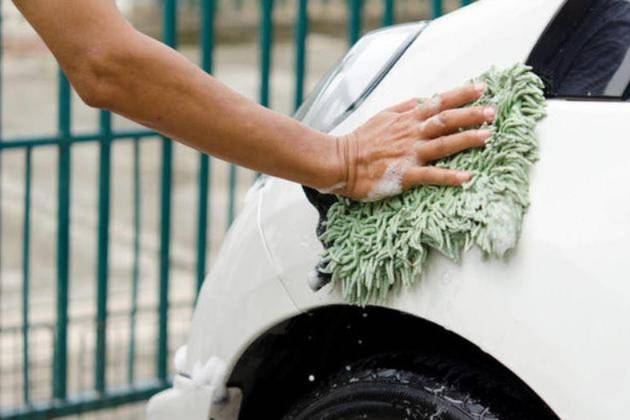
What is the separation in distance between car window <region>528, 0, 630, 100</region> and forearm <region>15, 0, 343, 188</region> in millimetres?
399

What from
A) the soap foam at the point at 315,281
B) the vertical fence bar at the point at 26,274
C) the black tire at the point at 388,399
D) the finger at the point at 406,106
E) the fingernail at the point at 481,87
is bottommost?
the vertical fence bar at the point at 26,274

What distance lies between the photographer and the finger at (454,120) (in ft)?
7.57

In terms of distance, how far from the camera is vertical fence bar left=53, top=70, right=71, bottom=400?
472cm

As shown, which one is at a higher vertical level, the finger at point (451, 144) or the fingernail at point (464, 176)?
the finger at point (451, 144)

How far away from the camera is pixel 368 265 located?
7.74 ft

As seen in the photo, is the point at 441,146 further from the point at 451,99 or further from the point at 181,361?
the point at 181,361

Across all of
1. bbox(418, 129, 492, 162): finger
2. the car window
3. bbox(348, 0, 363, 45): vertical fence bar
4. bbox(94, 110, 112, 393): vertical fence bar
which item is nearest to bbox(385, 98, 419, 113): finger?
bbox(418, 129, 492, 162): finger

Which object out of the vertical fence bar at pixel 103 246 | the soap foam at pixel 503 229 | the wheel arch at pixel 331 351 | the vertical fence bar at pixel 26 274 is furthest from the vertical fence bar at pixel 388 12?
the soap foam at pixel 503 229

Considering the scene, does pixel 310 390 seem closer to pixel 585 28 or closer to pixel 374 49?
pixel 374 49

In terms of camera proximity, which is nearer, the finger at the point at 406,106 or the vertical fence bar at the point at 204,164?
the finger at the point at 406,106

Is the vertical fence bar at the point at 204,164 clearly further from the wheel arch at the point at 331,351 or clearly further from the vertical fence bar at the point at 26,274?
the wheel arch at the point at 331,351

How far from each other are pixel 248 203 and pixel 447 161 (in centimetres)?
64

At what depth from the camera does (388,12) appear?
17.0 feet

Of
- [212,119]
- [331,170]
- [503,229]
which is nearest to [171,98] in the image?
[212,119]
